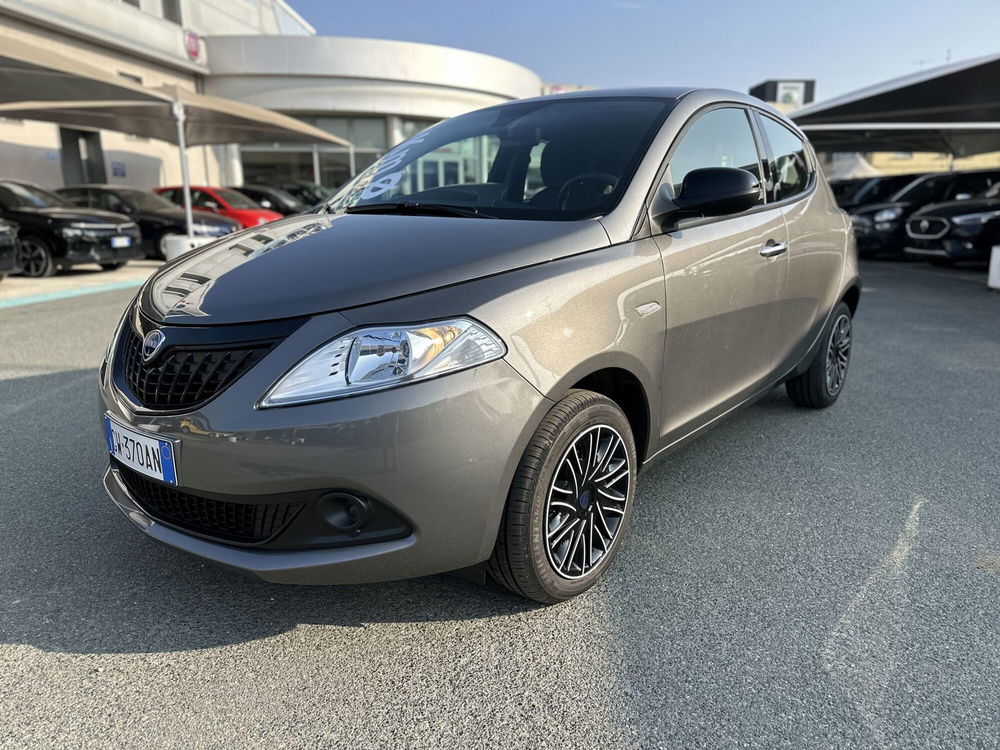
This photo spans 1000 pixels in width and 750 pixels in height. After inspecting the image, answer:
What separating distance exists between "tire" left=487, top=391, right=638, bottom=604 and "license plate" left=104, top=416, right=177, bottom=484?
3.08 ft

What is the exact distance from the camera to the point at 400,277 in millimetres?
2027

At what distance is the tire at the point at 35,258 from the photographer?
10547 millimetres

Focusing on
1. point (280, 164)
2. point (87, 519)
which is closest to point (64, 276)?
point (87, 519)

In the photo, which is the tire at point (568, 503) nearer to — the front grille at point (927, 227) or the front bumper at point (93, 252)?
the front bumper at point (93, 252)

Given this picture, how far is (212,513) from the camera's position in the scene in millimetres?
2070

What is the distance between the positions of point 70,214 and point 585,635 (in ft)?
36.5

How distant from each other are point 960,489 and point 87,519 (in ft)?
12.1

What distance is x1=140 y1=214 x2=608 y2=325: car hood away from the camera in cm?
200

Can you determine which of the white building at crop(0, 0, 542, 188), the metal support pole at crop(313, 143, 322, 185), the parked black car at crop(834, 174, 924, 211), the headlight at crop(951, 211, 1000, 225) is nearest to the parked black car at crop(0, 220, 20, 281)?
the white building at crop(0, 0, 542, 188)

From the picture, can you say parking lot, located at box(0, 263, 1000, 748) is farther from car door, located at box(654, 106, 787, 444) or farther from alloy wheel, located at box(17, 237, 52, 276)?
alloy wheel, located at box(17, 237, 52, 276)

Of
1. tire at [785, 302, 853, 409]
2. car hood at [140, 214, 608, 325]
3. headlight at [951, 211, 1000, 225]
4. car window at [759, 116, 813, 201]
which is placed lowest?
tire at [785, 302, 853, 409]

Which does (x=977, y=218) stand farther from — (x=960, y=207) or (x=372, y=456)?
(x=372, y=456)

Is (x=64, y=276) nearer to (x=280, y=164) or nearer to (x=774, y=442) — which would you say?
(x=774, y=442)

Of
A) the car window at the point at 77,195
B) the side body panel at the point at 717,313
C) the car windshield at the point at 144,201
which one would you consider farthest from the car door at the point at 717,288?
the car window at the point at 77,195
